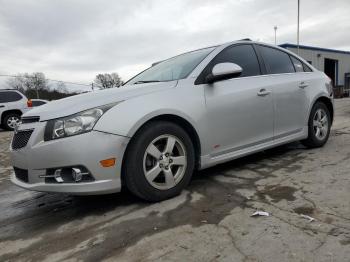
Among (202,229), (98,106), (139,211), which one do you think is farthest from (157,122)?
(202,229)

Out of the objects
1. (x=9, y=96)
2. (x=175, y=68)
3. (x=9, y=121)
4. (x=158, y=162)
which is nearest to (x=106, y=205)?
(x=158, y=162)

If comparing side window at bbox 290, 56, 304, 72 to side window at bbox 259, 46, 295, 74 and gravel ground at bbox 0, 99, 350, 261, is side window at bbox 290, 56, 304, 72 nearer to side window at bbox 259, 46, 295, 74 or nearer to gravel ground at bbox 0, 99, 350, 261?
side window at bbox 259, 46, 295, 74

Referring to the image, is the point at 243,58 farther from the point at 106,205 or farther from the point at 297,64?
the point at 106,205

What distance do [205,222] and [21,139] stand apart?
70.8 inches

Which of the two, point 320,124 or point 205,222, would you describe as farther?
point 320,124

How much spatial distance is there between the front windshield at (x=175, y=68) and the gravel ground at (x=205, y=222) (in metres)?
1.18

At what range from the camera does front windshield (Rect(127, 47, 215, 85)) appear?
13.0 feet

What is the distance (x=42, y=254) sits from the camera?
2602 millimetres

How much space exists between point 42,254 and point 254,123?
2.58 meters

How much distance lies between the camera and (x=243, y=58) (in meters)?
4.37

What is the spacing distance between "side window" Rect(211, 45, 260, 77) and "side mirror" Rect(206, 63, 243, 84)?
0.93 ft

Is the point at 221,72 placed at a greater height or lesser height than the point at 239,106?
greater

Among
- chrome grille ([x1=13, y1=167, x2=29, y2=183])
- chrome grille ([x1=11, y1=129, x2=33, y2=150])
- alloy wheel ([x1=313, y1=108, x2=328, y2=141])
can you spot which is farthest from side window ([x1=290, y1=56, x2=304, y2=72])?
chrome grille ([x1=13, y1=167, x2=29, y2=183])

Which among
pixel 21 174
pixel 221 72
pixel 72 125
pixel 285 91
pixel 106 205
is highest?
pixel 221 72
